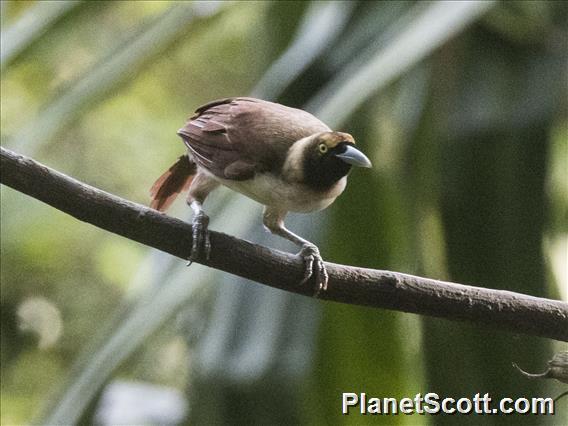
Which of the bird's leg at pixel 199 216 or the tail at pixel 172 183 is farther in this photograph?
the tail at pixel 172 183

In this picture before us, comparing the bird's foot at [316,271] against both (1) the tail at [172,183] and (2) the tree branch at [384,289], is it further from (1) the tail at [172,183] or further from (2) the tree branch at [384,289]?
(1) the tail at [172,183]

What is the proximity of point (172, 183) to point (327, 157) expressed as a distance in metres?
0.24

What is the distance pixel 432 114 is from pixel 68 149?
462 mm

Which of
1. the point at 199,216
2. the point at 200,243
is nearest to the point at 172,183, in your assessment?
the point at 199,216

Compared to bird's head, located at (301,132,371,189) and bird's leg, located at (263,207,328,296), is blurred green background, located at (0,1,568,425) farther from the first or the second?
bird's head, located at (301,132,371,189)

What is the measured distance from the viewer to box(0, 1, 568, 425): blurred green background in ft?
2.80

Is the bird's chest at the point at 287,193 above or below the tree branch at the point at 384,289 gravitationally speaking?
above

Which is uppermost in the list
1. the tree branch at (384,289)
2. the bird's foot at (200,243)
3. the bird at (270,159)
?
the bird at (270,159)

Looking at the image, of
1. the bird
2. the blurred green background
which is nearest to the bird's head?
the bird

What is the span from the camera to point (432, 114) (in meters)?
1.07

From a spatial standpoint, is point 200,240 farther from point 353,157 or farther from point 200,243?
point 353,157

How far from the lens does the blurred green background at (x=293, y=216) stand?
85 cm

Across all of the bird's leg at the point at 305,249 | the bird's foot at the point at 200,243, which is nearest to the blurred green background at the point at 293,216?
the bird's leg at the point at 305,249

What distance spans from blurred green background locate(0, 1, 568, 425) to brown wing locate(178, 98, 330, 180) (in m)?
0.10
